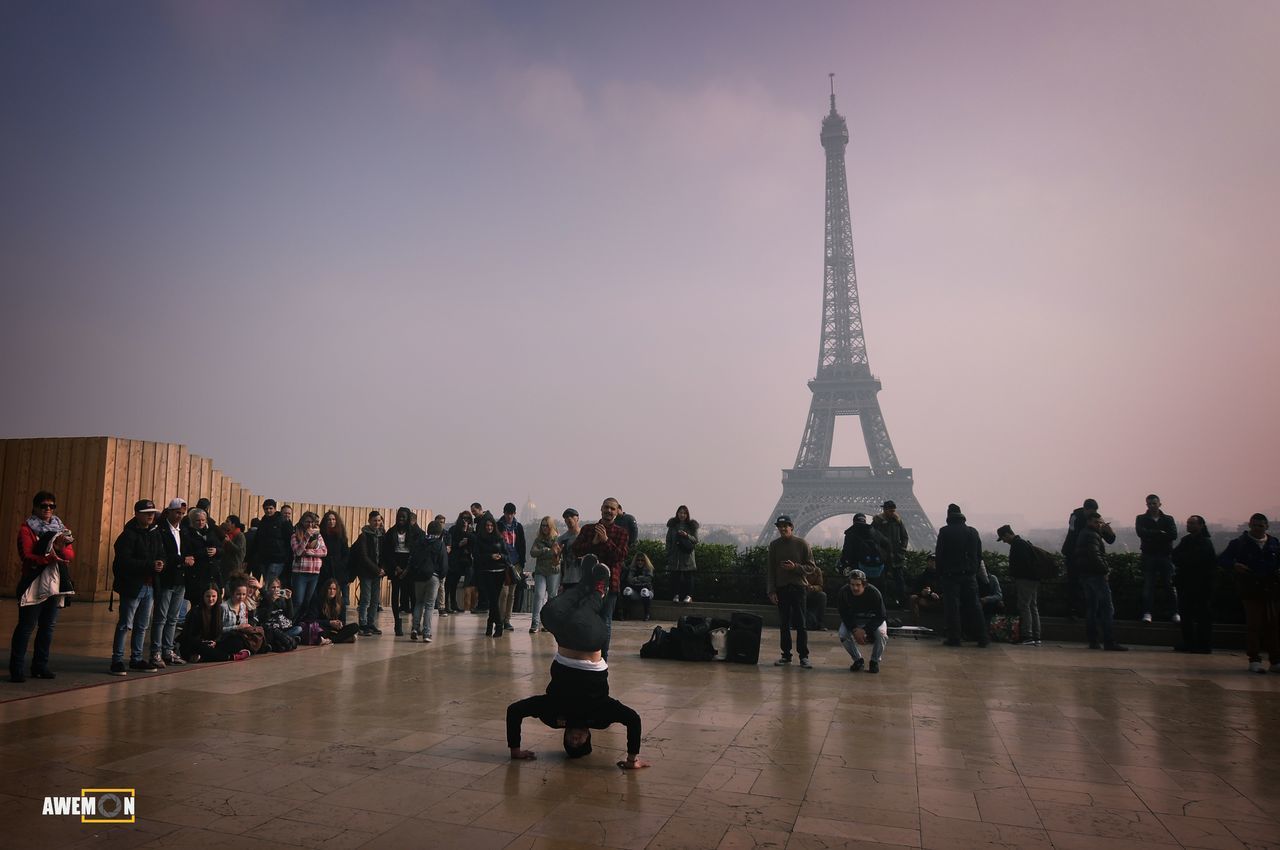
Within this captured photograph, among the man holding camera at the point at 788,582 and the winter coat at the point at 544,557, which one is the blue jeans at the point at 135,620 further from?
the man holding camera at the point at 788,582

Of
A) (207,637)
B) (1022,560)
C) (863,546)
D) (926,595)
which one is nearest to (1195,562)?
(1022,560)

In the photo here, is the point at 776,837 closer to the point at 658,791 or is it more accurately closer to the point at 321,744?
the point at 658,791

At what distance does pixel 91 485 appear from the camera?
50.9 feet

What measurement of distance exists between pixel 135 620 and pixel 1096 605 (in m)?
12.2

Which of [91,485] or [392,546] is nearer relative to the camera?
[392,546]

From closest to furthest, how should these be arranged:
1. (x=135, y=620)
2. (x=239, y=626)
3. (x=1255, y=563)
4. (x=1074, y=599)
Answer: (x=135, y=620) < (x=1255, y=563) < (x=239, y=626) < (x=1074, y=599)

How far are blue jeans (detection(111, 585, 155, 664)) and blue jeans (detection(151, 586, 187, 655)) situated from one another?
10 centimetres

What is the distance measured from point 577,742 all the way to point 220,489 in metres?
14.9

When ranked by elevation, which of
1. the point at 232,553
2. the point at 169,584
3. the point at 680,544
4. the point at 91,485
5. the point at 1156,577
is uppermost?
the point at 91,485

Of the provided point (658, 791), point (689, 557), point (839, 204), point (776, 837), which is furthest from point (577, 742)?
point (839, 204)

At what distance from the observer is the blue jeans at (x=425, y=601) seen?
1161 centimetres

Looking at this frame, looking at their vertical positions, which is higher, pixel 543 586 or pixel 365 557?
pixel 365 557

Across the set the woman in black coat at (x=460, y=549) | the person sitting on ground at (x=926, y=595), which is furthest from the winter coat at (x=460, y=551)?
the person sitting on ground at (x=926, y=595)

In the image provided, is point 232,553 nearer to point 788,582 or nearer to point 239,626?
point 239,626
